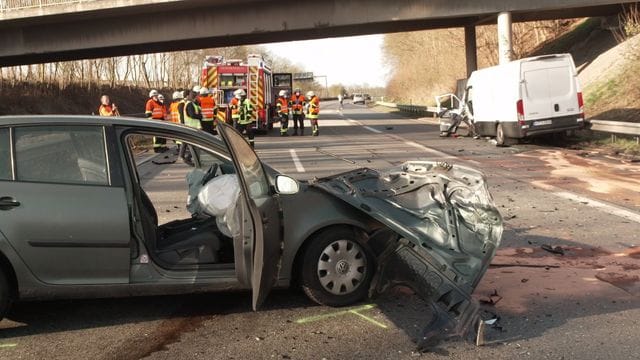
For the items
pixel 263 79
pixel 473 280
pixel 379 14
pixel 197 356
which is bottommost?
Answer: pixel 197 356

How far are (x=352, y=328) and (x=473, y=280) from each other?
0.89 m

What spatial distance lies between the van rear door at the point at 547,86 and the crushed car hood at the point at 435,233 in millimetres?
11968

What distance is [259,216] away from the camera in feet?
12.9

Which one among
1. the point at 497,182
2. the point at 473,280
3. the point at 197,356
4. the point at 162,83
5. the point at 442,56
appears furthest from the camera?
the point at 162,83

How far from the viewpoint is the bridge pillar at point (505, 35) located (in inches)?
1046

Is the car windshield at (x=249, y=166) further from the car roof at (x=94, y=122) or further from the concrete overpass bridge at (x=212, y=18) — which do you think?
the concrete overpass bridge at (x=212, y=18)

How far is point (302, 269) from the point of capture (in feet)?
14.8

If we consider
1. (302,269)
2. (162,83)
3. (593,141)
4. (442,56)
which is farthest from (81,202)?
(162,83)

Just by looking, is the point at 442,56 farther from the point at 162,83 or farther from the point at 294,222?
the point at 294,222

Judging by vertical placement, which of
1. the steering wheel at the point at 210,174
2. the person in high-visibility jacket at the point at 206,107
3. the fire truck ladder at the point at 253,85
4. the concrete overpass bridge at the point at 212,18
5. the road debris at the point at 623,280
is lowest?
the road debris at the point at 623,280

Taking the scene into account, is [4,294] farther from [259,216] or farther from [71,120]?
[259,216]

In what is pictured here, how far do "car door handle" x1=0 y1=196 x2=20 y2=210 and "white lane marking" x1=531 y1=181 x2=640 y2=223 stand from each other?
6696 mm

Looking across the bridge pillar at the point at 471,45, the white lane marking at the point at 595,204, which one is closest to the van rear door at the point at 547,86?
the white lane marking at the point at 595,204

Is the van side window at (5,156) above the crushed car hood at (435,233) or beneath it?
above
